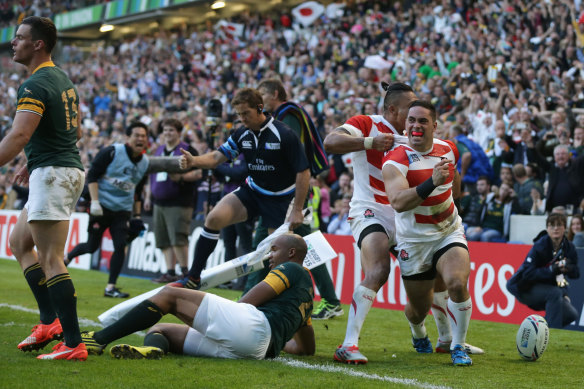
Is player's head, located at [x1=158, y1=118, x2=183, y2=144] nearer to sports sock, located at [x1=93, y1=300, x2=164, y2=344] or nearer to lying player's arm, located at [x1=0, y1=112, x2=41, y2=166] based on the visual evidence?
lying player's arm, located at [x1=0, y1=112, x2=41, y2=166]

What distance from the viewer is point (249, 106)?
25.8 ft

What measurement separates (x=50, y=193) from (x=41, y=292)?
120 cm

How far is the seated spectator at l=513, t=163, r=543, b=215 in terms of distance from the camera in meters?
12.5

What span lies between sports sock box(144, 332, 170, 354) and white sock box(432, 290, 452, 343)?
7.86 feet

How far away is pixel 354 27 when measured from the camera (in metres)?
24.3

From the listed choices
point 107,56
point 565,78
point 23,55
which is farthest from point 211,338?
point 107,56

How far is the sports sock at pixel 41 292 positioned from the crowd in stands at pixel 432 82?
Result: 545 centimetres

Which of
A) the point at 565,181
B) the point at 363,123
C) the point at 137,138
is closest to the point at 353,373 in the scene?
the point at 363,123

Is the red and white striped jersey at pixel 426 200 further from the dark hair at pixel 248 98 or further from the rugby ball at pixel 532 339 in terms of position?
the dark hair at pixel 248 98

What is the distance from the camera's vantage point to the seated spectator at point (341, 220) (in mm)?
14523

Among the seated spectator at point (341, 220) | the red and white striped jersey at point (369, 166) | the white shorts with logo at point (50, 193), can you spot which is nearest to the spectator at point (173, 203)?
the seated spectator at point (341, 220)

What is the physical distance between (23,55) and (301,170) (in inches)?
121

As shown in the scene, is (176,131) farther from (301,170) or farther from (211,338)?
(211,338)

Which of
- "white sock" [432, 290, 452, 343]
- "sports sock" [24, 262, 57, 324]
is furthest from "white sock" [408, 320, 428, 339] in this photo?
"sports sock" [24, 262, 57, 324]
